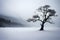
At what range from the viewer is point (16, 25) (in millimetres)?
1800

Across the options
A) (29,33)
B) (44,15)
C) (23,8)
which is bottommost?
(29,33)

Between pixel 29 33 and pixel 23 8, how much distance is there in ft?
1.62

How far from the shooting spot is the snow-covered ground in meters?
1.78

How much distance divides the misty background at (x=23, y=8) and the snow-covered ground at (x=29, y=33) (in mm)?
109

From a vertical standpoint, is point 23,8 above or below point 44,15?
above

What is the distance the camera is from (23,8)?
186 cm

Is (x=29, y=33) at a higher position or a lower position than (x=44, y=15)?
lower

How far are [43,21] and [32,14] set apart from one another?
0.25m

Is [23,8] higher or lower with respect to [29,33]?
higher

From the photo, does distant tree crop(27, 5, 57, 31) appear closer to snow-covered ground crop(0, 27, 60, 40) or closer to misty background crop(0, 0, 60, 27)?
misty background crop(0, 0, 60, 27)

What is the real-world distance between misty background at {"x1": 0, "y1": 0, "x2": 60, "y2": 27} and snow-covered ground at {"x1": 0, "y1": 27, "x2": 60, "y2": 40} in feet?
0.36

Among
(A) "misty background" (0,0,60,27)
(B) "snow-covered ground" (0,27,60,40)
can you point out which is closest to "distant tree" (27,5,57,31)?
(A) "misty background" (0,0,60,27)

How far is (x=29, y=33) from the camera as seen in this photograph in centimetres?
182

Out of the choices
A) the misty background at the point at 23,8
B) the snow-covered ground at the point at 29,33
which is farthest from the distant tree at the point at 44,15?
the snow-covered ground at the point at 29,33
